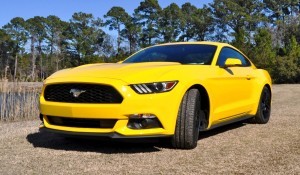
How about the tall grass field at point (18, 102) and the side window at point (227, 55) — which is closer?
the side window at point (227, 55)

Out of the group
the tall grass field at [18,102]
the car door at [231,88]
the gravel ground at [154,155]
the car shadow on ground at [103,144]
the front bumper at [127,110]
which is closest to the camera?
the gravel ground at [154,155]

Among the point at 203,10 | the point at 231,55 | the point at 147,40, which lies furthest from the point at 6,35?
the point at 231,55

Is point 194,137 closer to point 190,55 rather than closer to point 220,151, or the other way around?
point 220,151

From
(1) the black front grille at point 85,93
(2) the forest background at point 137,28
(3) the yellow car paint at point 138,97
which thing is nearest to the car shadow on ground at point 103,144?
(3) the yellow car paint at point 138,97

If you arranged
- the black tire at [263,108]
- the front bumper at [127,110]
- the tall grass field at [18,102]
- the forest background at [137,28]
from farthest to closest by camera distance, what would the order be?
1. the forest background at [137,28]
2. the tall grass field at [18,102]
3. the black tire at [263,108]
4. the front bumper at [127,110]

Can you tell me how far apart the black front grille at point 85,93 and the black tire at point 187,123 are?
742 millimetres

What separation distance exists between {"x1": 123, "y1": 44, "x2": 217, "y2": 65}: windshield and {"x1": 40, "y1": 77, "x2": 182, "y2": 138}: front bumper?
3.70 ft

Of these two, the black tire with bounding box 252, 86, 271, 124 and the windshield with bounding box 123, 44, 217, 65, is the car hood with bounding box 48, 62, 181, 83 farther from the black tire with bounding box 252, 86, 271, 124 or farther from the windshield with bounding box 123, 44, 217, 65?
the black tire with bounding box 252, 86, 271, 124

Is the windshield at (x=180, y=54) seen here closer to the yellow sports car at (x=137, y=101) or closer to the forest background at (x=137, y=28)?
the yellow sports car at (x=137, y=101)

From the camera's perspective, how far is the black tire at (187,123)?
4.50 meters

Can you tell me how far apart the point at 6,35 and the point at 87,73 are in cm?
7532

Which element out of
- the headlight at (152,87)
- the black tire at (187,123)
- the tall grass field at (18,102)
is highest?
the headlight at (152,87)

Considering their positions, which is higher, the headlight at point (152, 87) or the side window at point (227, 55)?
the side window at point (227, 55)

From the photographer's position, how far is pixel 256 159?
13.8 feet
